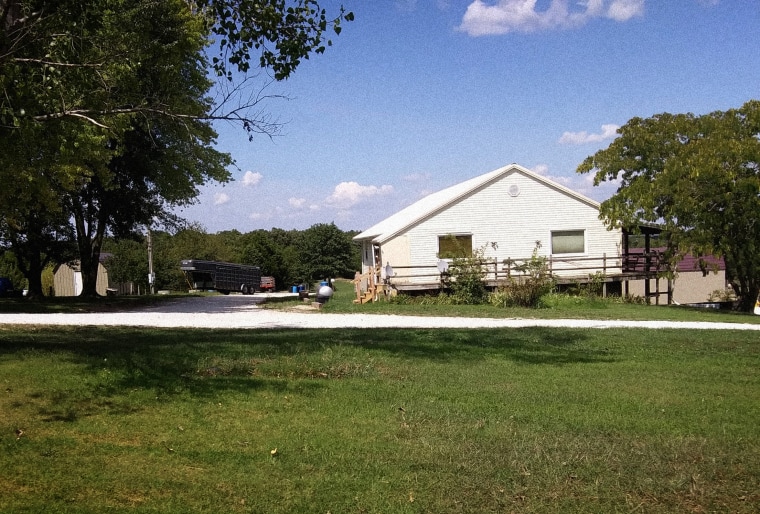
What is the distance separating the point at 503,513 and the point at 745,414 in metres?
4.07

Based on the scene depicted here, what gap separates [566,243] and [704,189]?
7.38 meters

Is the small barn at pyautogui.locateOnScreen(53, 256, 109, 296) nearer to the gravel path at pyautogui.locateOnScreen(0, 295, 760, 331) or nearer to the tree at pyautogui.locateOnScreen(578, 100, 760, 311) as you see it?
the gravel path at pyautogui.locateOnScreen(0, 295, 760, 331)

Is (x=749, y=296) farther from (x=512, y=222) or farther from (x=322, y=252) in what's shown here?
(x=322, y=252)

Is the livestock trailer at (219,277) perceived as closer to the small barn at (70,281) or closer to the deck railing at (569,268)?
the small barn at (70,281)

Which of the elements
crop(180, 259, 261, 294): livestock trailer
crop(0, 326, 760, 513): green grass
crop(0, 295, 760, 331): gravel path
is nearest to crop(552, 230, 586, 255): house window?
crop(0, 295, 760, 331): gravel path

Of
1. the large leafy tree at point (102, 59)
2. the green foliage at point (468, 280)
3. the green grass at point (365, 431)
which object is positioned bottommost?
the green grass at point (365, 431)

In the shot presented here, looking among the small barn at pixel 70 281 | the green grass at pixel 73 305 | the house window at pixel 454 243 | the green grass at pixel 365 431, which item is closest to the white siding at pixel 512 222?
the house window at pixel 454 243

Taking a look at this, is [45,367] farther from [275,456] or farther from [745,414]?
[745,414]

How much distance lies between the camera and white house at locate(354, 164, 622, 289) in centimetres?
2962

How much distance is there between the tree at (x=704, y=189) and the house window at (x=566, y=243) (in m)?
1.79

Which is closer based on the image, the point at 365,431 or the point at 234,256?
the point at 365,431

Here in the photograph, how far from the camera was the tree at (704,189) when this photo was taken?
77.9 feet

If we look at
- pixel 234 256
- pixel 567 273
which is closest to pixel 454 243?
pixel 567 273

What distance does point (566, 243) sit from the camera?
101 feet
